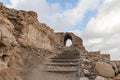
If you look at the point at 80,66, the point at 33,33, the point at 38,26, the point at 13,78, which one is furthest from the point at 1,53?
the point at 38,26

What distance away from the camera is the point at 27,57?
9984 millimetres

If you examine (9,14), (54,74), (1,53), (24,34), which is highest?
(9,14)

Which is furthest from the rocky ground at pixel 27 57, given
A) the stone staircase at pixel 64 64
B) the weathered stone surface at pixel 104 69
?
the stone staircase at pixel 64 64

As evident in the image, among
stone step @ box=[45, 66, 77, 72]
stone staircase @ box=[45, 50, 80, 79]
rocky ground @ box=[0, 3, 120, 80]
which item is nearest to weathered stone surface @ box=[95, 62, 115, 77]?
rocky ground @ box=[0, 3, 120, 80]

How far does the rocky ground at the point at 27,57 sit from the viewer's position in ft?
20.8

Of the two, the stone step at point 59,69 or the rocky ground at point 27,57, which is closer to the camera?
the rocky ground at point 27,57

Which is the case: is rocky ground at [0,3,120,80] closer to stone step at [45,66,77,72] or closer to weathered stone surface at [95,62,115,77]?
weathered stone surface at [95,62,115,77]

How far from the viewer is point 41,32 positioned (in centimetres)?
1377

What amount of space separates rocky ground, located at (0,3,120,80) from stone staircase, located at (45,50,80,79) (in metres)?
0.21

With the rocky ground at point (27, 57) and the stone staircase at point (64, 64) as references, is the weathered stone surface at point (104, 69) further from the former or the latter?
the stone staircase at point (64, 64)

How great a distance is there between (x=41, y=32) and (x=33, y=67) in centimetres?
428

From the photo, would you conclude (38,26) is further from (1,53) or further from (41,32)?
(1,53)

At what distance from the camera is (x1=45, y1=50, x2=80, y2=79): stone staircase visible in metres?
10.1

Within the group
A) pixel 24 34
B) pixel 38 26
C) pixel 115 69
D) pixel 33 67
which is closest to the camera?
pixel 115 69
